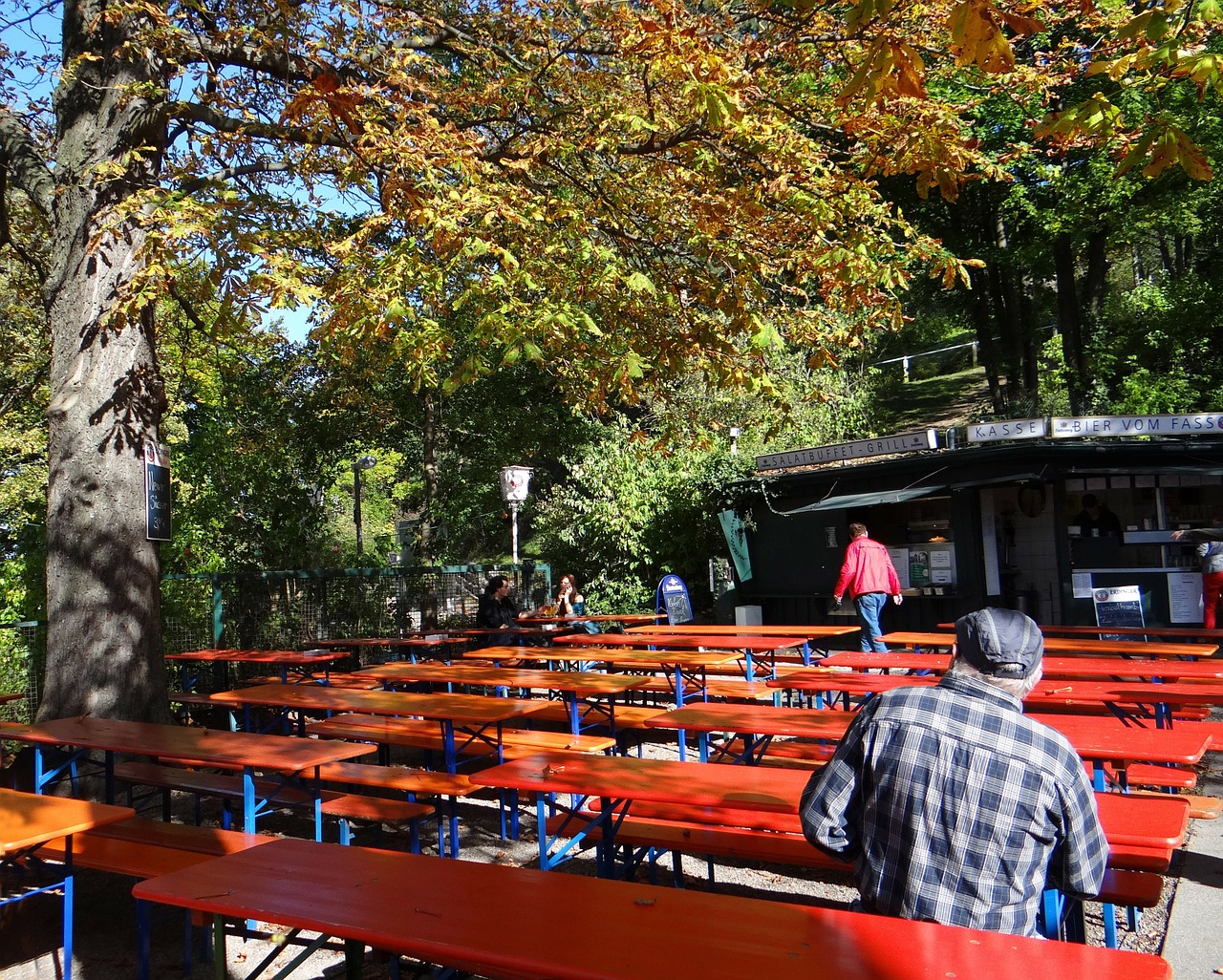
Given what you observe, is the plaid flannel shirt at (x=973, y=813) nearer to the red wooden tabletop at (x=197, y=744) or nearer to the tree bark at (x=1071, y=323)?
the red wooden tabletop at (x=197, y=744)

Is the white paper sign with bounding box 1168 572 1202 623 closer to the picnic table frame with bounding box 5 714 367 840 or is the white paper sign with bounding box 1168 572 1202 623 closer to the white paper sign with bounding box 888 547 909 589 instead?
the white paper sign with bounding box 888 547 909 589

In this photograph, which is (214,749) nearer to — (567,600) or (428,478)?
(567,600)

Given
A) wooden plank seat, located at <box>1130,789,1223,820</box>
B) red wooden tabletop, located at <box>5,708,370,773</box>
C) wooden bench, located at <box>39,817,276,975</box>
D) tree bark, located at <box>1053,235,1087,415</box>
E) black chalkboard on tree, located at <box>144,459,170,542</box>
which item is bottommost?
wooden plank seat, located at <box>1130,789,1223,820</box>

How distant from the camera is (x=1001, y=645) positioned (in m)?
2.79

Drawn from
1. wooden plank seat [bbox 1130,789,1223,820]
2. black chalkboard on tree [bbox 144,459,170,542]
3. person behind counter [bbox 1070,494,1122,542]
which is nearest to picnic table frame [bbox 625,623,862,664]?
wooden plank seat [bbox 1130,789,1223,820]

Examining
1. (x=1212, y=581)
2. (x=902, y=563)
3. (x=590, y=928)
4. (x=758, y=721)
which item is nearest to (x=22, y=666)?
(x=758, y=721)

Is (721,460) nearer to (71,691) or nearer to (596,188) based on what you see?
(596,188)

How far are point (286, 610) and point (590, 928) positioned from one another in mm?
11221

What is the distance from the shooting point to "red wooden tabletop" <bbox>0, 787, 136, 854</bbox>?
3.70m

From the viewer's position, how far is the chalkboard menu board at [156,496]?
7.75m

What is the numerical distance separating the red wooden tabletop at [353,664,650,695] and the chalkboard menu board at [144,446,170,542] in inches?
84.0

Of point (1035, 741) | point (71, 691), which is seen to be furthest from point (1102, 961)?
point (71, 691)

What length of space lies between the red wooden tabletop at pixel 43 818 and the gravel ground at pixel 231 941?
875 millimetres

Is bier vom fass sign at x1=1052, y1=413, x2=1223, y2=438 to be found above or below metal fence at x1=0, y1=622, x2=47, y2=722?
above
